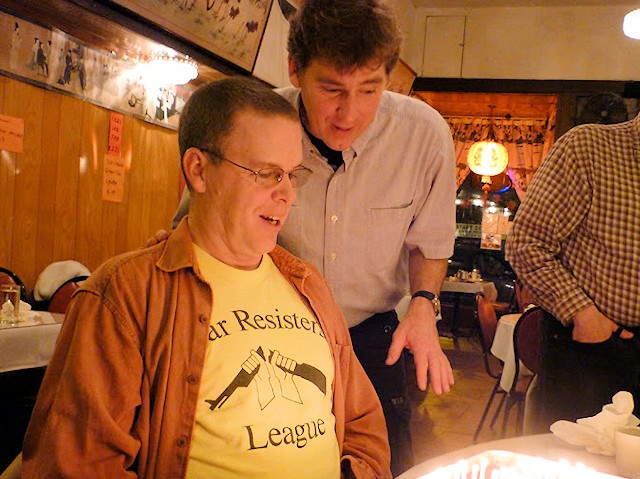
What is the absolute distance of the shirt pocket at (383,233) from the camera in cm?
195

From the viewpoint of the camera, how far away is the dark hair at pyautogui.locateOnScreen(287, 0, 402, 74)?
1559mm

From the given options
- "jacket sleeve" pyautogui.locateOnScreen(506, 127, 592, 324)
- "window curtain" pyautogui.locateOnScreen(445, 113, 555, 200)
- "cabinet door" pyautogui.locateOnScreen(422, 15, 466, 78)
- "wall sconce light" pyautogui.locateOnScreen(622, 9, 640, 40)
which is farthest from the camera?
"window curtain" pyautogui.locateOnScreen(445, 113, 555, 200)

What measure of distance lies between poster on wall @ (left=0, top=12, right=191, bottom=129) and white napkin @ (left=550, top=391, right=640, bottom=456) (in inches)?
144

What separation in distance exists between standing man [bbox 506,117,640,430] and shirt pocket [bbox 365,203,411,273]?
64 centimetres

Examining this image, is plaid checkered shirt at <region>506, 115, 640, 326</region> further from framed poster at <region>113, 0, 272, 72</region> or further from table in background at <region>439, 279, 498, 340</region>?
table in background at <region>439, 279, 498, 340</region>

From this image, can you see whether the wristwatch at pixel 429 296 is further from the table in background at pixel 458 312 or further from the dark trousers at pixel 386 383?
the table in background at pixel 458 312

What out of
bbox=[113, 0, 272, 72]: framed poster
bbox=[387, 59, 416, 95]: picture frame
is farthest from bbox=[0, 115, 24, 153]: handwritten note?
bbox=[387, 59, 416, 95]: picture frame

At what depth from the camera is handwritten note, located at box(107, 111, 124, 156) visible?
15.6 feet

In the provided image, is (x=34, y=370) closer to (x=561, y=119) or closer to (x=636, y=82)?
(x=561, y=119)

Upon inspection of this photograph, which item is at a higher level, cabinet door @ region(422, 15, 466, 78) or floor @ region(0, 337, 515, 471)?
cabinet door @ region(422, 15, 466, 78)

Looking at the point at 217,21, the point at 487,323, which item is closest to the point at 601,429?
the point at 217,21

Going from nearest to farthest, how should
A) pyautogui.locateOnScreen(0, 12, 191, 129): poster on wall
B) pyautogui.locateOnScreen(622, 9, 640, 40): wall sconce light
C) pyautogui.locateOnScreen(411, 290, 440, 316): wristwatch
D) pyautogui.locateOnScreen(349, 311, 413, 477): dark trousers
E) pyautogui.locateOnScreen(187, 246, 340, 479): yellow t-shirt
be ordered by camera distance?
pyautogui.locateOnScreen(187, 246, 340, 479): yellow t-shirt
pyautogui.locateOnScreen(411, 290, 440, 316): wristwatch
pyautogui.locateOnScreen(349, 311, 413, 477): dark trousers
pyautogui.locateOnScreen(0, 12, 191, 129): poster on wall
pyautogui.locateOnScreen(622, 9, 640, 40): wall sconce light

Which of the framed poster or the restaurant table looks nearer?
the restaurant table

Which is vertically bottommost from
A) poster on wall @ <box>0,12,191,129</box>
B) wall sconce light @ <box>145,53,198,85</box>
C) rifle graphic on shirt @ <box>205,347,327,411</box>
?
rifle graphic on shirt @ <box>205,347,327,411</box>
